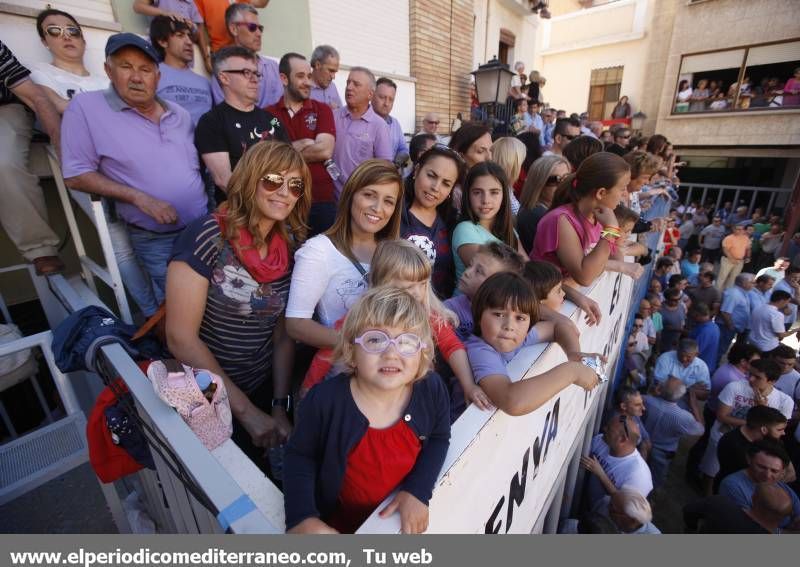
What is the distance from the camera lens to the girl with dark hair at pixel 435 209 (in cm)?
241

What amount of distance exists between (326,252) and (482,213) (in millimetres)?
1194

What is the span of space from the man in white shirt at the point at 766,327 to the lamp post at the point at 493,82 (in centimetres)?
584

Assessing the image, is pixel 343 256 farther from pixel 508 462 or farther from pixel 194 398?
pixel 508 462

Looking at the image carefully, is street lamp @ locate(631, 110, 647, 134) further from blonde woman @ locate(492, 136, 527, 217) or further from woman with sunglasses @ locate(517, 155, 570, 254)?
blonde woman @ locate(492, 136, 527, 217)

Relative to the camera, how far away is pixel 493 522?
5.76ft

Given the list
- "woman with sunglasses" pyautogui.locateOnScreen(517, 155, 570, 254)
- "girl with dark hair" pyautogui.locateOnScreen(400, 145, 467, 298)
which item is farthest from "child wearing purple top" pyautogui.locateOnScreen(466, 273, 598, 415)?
"woman with sunglasses" pyautogui.locateOnScreen(517, 155, 570, 254)

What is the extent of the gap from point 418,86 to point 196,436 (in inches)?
310

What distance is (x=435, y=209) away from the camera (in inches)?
103

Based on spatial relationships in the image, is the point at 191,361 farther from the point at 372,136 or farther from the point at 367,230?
the point at 372,136

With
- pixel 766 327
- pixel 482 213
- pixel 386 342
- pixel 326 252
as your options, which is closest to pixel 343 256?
pixel 326 252

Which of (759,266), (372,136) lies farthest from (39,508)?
(759,266)

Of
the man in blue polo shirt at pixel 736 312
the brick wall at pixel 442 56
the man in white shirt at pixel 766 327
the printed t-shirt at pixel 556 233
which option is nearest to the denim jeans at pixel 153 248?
the printed t-shirt at pixel 556 233

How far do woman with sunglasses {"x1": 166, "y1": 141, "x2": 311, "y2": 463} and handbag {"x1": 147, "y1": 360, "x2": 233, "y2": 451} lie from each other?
274 mm

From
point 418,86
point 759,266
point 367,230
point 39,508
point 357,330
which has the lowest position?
point 759,266
